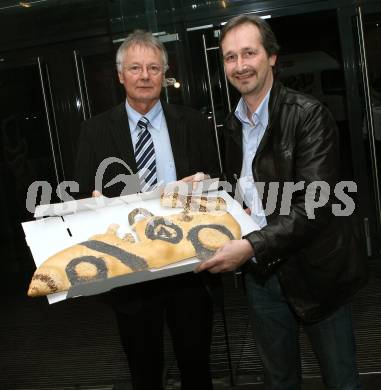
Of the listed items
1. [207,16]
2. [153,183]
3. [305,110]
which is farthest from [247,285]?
[207,16]

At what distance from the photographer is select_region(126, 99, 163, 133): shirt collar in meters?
2.01

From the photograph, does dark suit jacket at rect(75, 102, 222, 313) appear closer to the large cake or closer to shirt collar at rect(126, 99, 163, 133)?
shirt collar at rect(126, 99, 163, 133)

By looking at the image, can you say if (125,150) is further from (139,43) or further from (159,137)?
(139,43)

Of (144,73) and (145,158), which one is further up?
(144,73)

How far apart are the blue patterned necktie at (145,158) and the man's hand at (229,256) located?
42 cm

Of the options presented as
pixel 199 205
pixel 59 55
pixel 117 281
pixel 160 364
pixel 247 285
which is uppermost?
pixel 59 55

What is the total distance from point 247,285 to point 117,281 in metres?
0.53

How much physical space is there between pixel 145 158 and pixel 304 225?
1.99ft

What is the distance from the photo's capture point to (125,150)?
1.97 m

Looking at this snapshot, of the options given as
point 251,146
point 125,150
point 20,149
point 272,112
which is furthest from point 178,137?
point 20,149

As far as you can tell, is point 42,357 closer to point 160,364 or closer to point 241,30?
point 160,364

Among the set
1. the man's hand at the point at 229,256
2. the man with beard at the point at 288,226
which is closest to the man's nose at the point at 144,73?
the man with beard at the point at 288,226

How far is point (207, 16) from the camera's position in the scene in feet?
14.2

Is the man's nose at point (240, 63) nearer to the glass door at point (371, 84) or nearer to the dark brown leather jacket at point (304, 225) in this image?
the dark brown leather jacket at point (304, 225)
